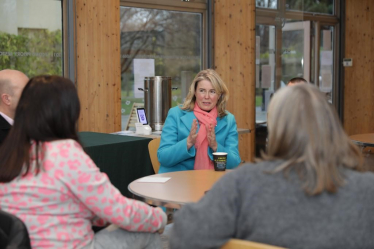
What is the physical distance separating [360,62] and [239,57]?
3.30 meters

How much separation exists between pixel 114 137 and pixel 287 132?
10.9 ft

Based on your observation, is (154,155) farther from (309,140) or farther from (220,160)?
(309,140)

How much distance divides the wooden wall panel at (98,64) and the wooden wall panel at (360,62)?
5.06m

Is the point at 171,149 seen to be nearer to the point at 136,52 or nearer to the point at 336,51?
the point at 136,52

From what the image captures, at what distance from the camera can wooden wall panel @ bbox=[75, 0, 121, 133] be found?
5.92m

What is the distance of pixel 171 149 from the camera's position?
3500 millimetres

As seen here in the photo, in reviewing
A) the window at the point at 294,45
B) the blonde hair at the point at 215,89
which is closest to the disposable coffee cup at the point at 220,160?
the blonde hair at the point at 215,89

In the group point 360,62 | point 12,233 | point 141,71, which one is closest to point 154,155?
point 12,233

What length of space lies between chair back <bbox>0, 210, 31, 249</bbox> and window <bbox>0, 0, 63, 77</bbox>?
13.2ft

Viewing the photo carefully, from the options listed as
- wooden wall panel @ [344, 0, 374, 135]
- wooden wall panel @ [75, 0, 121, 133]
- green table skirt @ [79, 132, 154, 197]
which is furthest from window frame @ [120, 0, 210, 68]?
wooden wall panel @ [344, 0, 374, 135]

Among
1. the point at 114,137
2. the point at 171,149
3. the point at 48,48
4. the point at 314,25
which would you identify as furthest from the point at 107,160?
the point at 314,25

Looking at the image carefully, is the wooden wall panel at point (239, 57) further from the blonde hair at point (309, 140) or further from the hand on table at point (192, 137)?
the blonde hair at point (309, 140)

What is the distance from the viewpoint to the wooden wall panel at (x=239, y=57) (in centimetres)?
713

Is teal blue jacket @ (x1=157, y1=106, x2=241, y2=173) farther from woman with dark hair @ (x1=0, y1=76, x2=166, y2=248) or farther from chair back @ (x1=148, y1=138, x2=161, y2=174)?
woman with dark hair @ (x1=0, y1=76, x2=166, y2=248)
